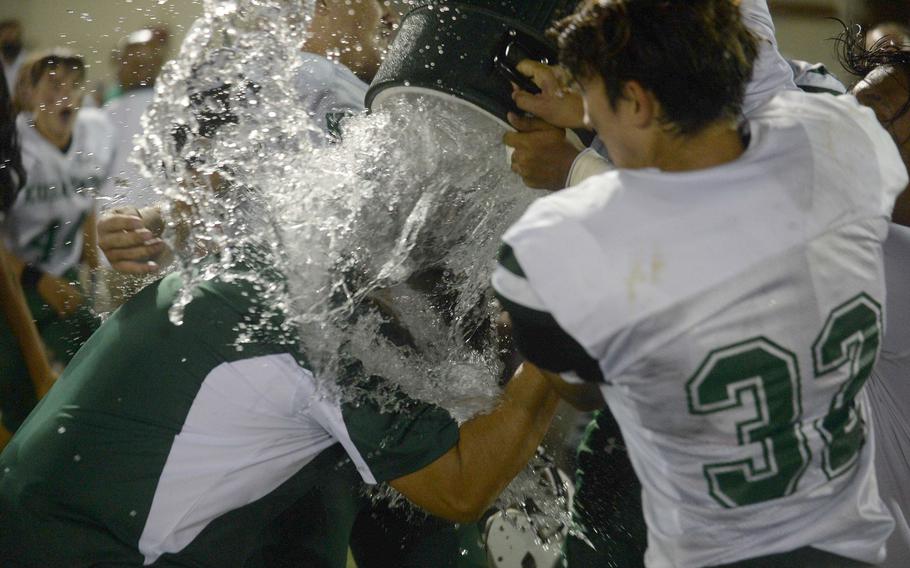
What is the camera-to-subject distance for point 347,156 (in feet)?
5.75

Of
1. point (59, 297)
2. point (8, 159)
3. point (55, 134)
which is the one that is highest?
point (8, 159)

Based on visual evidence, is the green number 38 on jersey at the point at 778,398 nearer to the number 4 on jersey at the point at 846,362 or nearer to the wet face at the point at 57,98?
the number 4 on jersey at the point at 846,362

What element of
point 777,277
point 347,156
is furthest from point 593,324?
point 347,156

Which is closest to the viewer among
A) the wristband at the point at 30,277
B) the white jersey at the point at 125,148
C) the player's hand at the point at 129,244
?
the player's hand at the point at 129,244

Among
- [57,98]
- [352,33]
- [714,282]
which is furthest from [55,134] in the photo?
[714,282]

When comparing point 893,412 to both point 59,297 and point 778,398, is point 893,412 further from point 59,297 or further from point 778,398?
point 59,297

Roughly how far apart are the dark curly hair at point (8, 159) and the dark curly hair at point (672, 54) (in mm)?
2226

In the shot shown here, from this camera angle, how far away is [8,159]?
110 inches

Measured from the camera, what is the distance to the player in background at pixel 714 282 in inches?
43.3

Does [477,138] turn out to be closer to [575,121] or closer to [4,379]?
[575,121]

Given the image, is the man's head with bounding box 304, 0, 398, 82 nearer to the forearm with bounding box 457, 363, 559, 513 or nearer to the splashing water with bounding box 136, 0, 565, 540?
the splashing water with bounding box 136, 0, 565, 540

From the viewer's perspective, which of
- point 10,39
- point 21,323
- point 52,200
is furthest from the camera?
point 10,39

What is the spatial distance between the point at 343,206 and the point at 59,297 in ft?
5.37

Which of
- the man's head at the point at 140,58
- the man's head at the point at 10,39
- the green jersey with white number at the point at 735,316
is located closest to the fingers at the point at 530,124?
the green jersey with white number at the point at 735,316
